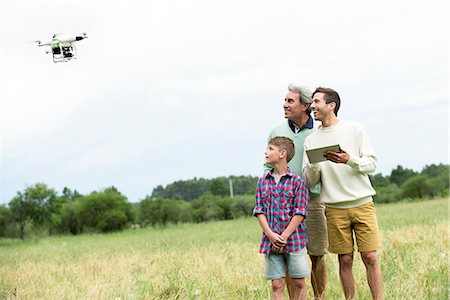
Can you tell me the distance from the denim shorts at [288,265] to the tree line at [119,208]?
23538mm

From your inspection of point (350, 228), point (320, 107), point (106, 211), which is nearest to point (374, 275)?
point (350, 228)

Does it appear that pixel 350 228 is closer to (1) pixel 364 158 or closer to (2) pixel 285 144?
(1) pixel 364 158

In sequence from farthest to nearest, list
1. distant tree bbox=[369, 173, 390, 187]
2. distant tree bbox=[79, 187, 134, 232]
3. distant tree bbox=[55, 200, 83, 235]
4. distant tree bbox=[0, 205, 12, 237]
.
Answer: distant tree bbox=[369, 173, 390, 187], distant tree bbox=[79, 187, 134, 232], distant tree bbox=[55, 200, 83, 235], distant tree bbox=[0, 205, 12, 237]

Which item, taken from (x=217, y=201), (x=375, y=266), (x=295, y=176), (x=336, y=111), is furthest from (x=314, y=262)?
(x=217, y=201)

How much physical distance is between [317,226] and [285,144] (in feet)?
2.81

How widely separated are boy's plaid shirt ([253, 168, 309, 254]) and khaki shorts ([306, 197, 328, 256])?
1.42 feet

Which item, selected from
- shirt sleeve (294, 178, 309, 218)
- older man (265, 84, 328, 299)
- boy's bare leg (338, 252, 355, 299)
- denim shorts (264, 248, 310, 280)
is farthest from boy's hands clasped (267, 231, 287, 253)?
boy's bare leg (338, 252, 355, 299)

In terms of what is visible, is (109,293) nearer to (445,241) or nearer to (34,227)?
(445,241)

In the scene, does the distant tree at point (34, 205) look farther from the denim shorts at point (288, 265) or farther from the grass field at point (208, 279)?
the denim shorts at point (288, 265)

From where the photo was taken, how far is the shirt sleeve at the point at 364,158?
4383 mm

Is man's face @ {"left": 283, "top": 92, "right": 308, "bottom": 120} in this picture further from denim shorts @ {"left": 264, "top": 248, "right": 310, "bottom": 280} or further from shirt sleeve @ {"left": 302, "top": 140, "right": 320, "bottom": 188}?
denim shorts @ {"left": 264, "top": 248, "right": 310, "bottom": 280}

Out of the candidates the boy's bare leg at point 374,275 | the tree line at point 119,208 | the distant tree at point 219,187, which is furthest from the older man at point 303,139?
the distant tree at point 219,187

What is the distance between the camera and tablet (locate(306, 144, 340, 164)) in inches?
167

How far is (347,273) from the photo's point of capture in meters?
4.72
